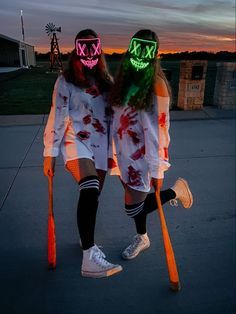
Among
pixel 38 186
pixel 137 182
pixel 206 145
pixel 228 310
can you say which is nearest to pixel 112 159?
pixel 137 182

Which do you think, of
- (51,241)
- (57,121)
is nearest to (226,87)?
(57,121)

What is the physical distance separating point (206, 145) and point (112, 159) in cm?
377

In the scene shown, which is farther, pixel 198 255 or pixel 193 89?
pixel 193 89

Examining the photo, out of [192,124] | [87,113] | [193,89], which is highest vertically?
[87,113]

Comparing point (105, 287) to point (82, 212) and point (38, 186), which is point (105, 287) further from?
point (38, 186)

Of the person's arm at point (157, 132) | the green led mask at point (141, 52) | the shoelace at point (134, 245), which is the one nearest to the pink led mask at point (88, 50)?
the green led mask at point (141, 52)

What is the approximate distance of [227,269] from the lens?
2684 millimetres

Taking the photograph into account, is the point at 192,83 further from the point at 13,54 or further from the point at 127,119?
the point at 13,54

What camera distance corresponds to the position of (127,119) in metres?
2.48

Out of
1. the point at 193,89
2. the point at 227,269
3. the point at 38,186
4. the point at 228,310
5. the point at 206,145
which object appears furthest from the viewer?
the point at 193,89

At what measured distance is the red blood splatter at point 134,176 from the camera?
2571 mm

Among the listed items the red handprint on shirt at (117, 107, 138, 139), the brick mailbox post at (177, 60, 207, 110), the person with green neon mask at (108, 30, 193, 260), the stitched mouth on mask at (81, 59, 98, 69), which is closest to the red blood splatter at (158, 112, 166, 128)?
the person with green neon mask at (108, 30, 193, 260)

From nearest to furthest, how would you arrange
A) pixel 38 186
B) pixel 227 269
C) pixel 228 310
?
pixel 228 310, pixel 227 269, pixel 38 186

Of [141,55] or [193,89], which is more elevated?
[141,55]
